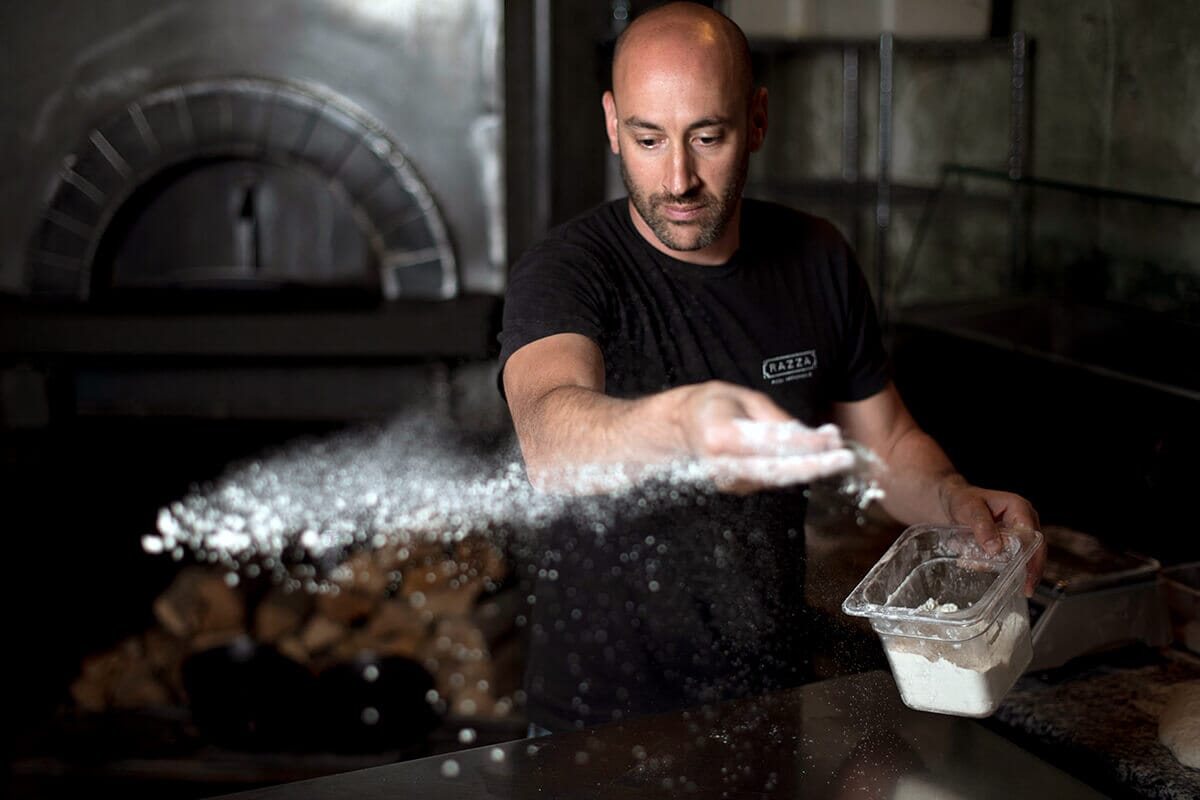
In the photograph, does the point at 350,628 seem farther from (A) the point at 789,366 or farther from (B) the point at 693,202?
(B) the point at 693,202

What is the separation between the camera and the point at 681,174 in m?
1.14

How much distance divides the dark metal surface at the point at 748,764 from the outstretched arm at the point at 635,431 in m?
0.21

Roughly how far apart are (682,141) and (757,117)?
13cm

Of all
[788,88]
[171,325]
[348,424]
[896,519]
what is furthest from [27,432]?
[896,519]

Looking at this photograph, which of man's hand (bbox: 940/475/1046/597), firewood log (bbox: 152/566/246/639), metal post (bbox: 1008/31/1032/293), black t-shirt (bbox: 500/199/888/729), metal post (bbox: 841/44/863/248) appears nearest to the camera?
man's hand (bbox: 940/475/1046/597)

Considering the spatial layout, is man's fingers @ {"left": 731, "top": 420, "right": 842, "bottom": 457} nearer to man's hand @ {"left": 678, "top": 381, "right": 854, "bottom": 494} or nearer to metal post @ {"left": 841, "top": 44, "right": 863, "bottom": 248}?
man's hand @ {"left": 678, "top": 381, "right": 854, "bottom": 494}

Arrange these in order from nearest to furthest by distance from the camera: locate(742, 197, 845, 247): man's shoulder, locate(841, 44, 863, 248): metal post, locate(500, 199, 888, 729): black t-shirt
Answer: locate(500, 199, 888, 729): black t-shirt
locate(742, 197, 845, 247): man's shoulder
locate(841, 44, 863, 248): metal post

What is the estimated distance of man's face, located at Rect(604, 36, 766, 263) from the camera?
113cm

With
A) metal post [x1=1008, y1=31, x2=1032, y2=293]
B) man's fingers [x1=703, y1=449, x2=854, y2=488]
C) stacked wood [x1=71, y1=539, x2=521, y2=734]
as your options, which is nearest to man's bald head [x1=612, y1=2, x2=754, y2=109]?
man's fingers [x1=703, y1=449, x2=854, y2=488]

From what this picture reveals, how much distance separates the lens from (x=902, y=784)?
38.5 inches

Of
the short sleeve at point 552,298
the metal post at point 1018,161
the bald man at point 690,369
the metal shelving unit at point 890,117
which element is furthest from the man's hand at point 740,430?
the metal shelving unit at point 890,117

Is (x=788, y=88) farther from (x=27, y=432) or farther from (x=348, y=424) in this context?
(x=27, y=432)

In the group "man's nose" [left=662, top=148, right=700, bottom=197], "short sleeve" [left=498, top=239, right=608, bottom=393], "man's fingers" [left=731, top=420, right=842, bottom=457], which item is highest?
"man's nose" [left=662, top=148, right=700, bottom=197]

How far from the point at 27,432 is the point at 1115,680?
2265 mm
